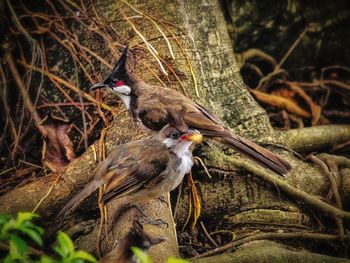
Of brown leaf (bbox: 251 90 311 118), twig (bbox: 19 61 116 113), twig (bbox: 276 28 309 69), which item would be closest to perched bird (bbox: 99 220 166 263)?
twig (bbox: 19 61 116 113)

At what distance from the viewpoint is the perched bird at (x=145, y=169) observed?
11.3ft

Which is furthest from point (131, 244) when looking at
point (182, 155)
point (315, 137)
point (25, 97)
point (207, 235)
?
point (315, 137)

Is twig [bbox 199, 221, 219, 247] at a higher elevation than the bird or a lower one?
lower

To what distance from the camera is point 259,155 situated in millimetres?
3930

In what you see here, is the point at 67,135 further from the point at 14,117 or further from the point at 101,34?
the point at 101,34

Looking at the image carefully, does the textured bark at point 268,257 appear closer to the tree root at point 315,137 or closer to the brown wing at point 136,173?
the brown wing at point 136,173

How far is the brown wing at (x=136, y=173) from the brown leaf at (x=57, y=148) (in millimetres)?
1093

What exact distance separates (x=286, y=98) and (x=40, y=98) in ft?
9.28

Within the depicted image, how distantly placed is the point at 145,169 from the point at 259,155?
929 mm

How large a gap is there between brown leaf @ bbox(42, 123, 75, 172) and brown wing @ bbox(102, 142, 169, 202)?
1093mm

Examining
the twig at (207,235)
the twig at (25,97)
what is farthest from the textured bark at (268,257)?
the twig at (25,97)

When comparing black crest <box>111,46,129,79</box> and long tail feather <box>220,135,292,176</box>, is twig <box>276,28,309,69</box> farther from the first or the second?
black crest <box>111,46,129,79</box>

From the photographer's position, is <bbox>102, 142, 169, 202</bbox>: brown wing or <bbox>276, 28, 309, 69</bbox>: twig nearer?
<bbox>102, 142, 169, 202</bbox>: brown wing

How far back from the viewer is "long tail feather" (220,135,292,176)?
3900 millimetres
